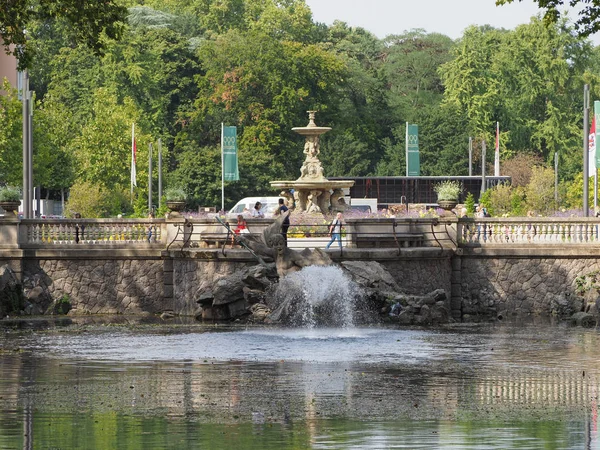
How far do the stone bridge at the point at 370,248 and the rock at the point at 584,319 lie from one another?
123cm

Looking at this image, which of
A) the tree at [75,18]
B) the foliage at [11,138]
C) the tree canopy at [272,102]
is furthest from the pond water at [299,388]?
the tree canopy at [272,102]

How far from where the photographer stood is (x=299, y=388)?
20766mm

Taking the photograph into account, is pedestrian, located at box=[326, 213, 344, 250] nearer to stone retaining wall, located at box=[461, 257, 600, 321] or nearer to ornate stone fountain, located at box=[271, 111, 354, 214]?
stone retaining wall, located at box=[461, 257, 600, 321]

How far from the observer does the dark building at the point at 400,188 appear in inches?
3179

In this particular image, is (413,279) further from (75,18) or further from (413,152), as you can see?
(413,152)

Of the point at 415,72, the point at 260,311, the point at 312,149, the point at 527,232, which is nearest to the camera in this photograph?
the point at 260,311

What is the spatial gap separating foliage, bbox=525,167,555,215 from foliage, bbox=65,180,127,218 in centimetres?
1947

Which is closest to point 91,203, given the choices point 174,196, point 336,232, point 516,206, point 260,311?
point 516,206

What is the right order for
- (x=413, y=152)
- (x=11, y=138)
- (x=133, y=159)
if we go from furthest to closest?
(x=133, y=159) < (x=413, y=152) < (x=11, y=138)

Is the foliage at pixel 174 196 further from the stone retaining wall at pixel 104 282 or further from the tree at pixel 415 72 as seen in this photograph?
the tree at pixel 415 72

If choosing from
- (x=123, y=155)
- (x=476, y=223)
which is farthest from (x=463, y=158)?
(x=476, y=223)

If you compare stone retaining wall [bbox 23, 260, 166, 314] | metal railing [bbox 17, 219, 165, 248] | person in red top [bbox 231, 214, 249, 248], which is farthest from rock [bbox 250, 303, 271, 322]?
metal railing [bbox 17, 219, 165, 248]

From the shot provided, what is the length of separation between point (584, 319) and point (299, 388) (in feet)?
48.2

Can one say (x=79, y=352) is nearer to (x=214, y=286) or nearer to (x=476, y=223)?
(x=214, y=286)
